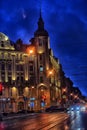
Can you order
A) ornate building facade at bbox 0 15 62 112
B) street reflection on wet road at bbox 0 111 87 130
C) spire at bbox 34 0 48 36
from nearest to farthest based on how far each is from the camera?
street reflection on wet road at bbox 0 111 87 130, ornate building facade at bbox 0 15 62 112, spire at bbox 34 0 48 36

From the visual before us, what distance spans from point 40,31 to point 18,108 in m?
29.3

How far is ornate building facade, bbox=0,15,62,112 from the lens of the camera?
11745 centimetres

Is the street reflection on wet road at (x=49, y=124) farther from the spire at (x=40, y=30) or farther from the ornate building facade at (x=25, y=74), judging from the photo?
the spire at (x=40, y=30)

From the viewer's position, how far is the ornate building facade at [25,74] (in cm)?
11745

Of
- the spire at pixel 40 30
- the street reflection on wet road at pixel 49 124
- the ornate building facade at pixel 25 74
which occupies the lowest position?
the street reflection on wet road at pixel 49 124

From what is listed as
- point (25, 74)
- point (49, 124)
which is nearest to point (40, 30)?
point (25, 74)

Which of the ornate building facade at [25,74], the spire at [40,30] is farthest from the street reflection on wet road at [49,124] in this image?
the spire at [40,30]

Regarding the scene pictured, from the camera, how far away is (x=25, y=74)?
122 metres

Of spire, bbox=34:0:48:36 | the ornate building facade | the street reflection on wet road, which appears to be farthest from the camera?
spire, bbox=34:0:48:36

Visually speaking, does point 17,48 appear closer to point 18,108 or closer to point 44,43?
point 44,43

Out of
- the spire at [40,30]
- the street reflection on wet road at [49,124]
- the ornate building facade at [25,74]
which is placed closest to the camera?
the street reflection on wet road at [49,124]

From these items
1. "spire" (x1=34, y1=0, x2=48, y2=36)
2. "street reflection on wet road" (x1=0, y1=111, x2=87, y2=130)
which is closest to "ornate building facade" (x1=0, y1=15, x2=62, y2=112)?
"spire" (x1=34, y1=0, x2=48, y2=36)

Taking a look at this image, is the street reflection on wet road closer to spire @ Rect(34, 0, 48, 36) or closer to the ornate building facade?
the ornate building facade

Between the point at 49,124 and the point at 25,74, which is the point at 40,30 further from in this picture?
the point at 49,124
